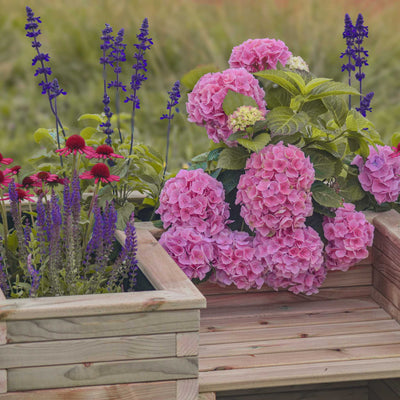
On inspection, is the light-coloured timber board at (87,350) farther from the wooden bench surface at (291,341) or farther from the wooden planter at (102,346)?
the wooden bench surface at (291,341)

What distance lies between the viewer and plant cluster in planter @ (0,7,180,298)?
1887 millimetres

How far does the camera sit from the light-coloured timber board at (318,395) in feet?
7.68

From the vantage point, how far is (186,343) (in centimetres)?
173

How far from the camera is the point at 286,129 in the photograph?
2064 mm

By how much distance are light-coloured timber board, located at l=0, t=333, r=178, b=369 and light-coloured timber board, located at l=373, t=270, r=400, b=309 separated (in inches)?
33.0

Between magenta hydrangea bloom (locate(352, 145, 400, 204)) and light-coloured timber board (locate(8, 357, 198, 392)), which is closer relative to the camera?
light-coloured timber board (locate(8, 357, 198, 392))

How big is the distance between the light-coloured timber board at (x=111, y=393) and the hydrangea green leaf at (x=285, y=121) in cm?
74

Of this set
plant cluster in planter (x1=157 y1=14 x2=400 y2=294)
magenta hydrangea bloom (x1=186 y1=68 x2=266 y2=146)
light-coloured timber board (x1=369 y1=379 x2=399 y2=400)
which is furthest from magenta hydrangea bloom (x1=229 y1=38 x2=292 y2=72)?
light-coloured timber board (x1=369 y1=379 x2=399 y2=400)

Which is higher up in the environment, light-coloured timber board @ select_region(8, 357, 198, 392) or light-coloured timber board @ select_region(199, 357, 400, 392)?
light-coloured timber board @ select_region(8, 357, 198, 392)

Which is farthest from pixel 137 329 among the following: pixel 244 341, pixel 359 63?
pixel 359 63

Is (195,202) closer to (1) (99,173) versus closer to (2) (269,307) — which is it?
(1) (99,173)

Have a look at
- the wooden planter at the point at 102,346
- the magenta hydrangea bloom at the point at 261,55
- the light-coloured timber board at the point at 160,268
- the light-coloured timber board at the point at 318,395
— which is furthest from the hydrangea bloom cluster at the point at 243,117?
the light-coloured timber board at the point at 318,395

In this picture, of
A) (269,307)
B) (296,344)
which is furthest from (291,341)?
(269,307)

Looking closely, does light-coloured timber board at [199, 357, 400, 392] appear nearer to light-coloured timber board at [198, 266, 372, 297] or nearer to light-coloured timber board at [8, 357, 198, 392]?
light-coloured timber board at [8, 357, 198, 392]
